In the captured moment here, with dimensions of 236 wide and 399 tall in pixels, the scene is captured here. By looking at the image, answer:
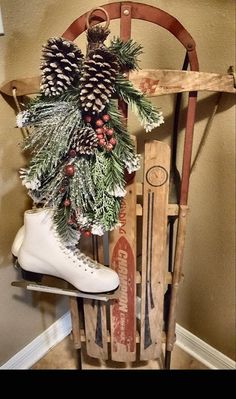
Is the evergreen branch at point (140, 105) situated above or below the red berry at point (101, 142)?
above

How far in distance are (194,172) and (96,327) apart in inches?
20.6

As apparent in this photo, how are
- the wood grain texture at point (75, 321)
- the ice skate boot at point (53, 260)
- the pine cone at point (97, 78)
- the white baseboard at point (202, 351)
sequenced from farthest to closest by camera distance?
the white baseboard at point (202, 351) → the wood grain texture at point (75, 321) → the ice skate boot at point (53, 260) → the pine cone at point (97, 78)

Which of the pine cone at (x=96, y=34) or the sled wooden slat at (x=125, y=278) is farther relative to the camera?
the sled wooden slat at (x=125, y=278)

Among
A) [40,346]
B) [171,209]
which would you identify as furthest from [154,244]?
[40,346]

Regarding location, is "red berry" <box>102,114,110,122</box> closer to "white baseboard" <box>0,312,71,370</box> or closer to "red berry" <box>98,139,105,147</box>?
"red berry" <box>98,139,105,147</box>

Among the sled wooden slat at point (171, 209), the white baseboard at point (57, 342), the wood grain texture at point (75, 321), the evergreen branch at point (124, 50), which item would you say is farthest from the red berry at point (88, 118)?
the white baseboard at point (57, 342)

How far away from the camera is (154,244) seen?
913 mm

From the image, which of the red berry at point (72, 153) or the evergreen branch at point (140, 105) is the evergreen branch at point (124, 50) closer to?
the evergreen branch at point (140, 105)

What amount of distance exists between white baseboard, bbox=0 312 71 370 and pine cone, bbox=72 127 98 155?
0.80 metres

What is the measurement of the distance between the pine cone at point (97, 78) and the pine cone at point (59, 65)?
3 cm

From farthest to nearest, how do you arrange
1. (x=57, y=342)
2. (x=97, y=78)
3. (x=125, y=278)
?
1. (x=57, y=342)
2. (x=125, y=278)
3. (x=97, y=78)

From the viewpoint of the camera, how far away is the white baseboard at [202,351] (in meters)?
1.14

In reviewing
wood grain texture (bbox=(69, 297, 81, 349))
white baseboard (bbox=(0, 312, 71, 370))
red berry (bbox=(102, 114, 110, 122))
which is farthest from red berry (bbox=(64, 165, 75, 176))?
white baseboard (bbox=(0, 312, 71, 370))

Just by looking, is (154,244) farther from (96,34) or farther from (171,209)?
(96,34)
